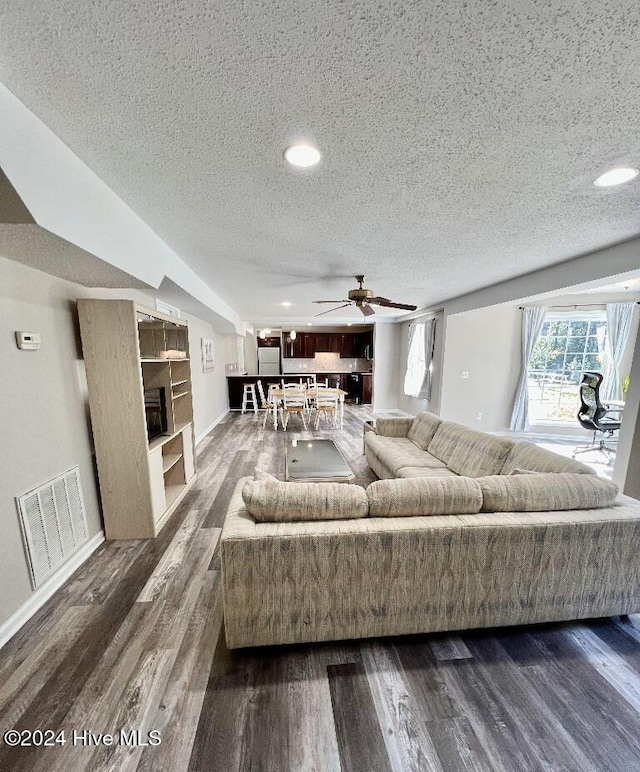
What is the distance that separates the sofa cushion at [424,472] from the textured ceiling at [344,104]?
6.37 feet

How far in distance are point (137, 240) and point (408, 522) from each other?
7.66ft

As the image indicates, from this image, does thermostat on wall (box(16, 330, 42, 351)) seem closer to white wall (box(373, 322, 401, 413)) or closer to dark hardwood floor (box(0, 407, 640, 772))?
dark hardwood floor (box(0, 407, 640, 772))

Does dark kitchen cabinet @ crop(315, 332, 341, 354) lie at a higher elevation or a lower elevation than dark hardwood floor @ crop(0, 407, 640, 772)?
higher

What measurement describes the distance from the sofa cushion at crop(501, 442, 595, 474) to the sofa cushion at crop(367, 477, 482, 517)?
773 millimetres

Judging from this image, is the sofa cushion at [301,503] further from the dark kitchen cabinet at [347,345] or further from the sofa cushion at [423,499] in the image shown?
the dark kitchen cabinet at [347,345]

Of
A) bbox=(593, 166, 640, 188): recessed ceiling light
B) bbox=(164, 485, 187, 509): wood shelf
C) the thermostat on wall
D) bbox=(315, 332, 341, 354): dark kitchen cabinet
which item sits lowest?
bbox=(164, 485, 187, 509): wood shelf

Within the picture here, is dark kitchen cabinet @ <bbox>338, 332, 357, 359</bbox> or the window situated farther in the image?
dark kitchen cabinet @ <bbox>338, 332, 357, 359</bbox>

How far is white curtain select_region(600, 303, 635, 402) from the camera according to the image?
14.4 feet

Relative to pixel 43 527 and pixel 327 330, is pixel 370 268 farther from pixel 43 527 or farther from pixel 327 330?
pixel 327 330

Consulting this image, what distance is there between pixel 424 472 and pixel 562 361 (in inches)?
167

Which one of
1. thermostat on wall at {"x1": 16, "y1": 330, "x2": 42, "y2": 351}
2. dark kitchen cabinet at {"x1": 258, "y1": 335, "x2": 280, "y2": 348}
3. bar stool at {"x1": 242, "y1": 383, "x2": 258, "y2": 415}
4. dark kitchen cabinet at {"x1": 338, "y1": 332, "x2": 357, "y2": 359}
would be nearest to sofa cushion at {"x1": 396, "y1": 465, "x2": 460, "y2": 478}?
thermostat on wall at {"x1": 16, "y1": 330, "x2": 42, "y2": 351}

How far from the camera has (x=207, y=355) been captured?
553 centimetres

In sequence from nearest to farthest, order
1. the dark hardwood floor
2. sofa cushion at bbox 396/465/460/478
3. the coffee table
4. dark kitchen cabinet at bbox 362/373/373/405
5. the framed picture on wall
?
the dark hardwood floor, sofa cushion at bbox 396/465/460/478, the coffee table, the framed picture on wall, dark kitchen cabinet at bbox 362/373/373/405

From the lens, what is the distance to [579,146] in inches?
49.0
